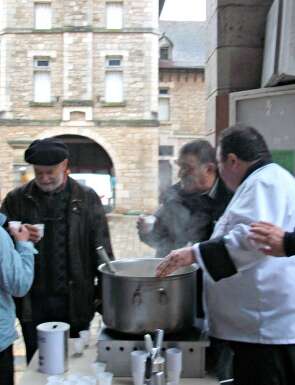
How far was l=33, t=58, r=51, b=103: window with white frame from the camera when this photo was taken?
19453 millimetres

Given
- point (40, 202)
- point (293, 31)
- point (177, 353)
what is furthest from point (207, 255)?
point (293, 31)

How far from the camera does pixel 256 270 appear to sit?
5.70ft

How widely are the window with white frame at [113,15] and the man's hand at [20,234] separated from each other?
1822 cm

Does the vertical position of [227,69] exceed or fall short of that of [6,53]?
it falls short

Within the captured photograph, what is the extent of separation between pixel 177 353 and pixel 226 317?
222 mm

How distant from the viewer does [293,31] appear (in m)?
2.59

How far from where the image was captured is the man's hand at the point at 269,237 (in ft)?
5.20

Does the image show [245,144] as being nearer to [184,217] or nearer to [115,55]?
[184,217]

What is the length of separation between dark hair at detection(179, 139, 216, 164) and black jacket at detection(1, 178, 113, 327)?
0.50m

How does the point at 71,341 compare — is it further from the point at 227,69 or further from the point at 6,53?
the point at 6,53

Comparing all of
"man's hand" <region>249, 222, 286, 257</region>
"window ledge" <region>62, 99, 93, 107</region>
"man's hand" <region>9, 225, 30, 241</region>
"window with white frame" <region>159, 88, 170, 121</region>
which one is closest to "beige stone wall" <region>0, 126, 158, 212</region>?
"window ledge" <region>62, 99, 93, 107</region>

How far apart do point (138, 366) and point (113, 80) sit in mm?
18188

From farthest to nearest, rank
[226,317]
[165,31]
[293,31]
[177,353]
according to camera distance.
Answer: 1. [165,31]
2. [293,31]
3. [226,317]
4. [177,353]

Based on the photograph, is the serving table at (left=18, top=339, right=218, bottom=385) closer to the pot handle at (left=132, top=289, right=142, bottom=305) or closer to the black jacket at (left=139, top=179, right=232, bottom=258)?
the pot handle at (left=132, top=289, right=142, bottom=305)
